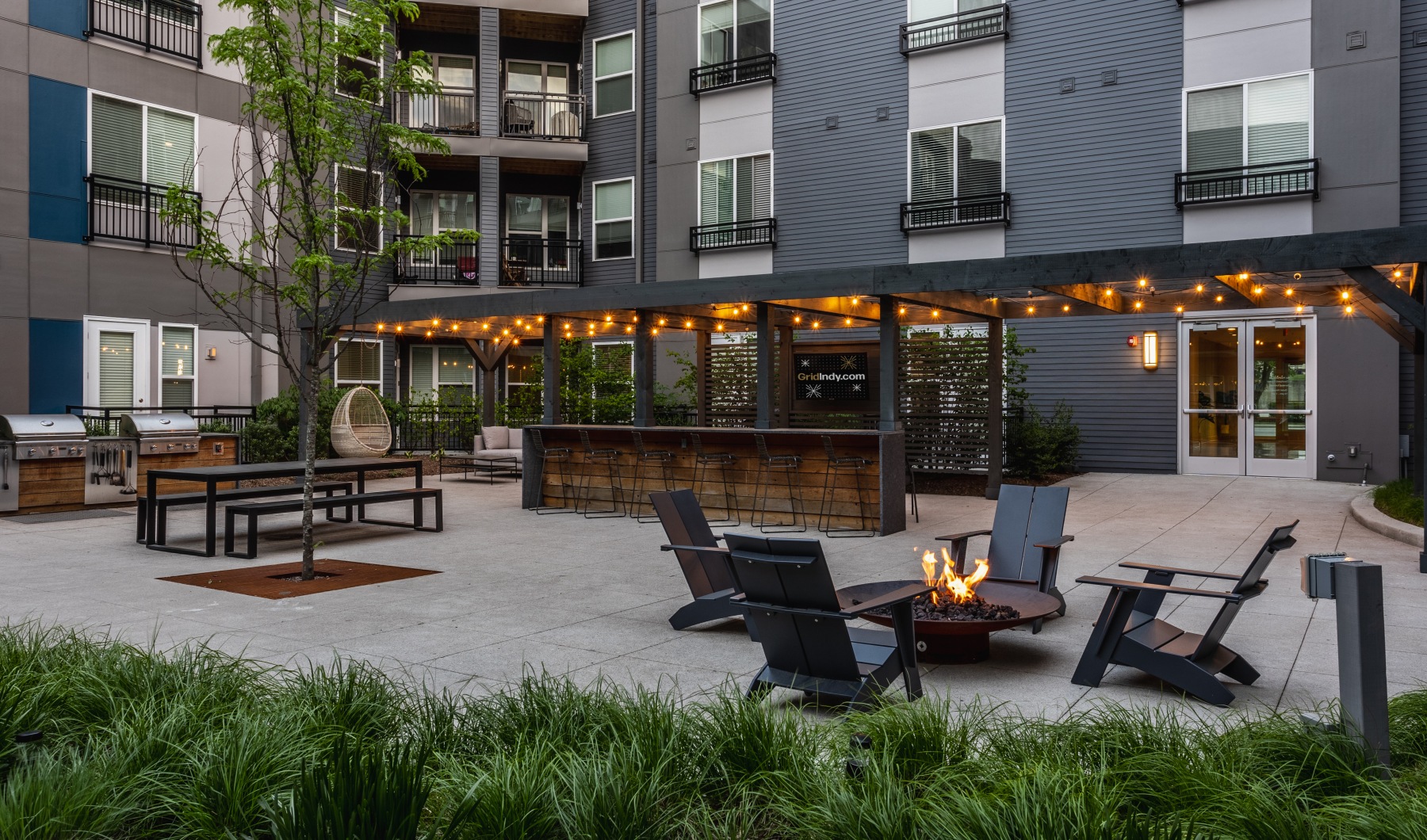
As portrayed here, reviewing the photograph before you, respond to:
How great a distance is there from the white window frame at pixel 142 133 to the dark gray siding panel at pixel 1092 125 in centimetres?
1388

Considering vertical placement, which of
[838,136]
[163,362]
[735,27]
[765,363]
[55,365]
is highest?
[735,27]

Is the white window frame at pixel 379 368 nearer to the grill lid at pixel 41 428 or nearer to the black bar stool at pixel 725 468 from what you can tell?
the grill lid at pixel 41 428

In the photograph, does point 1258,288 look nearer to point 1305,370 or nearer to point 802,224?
point 1305,370

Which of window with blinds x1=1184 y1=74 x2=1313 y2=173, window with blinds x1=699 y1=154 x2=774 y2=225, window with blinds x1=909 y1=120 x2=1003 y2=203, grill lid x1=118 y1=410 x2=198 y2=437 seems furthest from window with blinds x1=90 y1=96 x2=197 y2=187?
window with blinds x1=1184 y1=74 x2=1313 y2=173

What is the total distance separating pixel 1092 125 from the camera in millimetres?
16203

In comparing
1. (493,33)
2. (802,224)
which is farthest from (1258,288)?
(493,33)

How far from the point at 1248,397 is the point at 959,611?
41.6 feet

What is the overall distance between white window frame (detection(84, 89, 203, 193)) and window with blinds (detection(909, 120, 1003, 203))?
12366mm

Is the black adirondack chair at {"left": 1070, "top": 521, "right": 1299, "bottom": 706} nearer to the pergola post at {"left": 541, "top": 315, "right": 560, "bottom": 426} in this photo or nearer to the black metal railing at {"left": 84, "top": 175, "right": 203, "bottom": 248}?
the pergola post at {"left": 541, "top": 315, "right": 560, "bottom": 426}

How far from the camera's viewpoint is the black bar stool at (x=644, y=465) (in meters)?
13.2

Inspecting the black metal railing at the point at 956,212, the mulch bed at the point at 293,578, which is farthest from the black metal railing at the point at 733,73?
the mulch bed at the point at 293,578

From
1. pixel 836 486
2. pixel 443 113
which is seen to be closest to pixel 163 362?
pixel 443 113

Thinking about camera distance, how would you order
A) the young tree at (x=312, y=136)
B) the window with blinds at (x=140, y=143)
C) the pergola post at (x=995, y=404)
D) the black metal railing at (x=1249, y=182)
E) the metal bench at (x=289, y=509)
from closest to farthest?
the young tree at (x=312, y=136), the metal bench at (x=289, y=509), the black metal railing at (x=1249, y=182), the pergola post at (x=995, y=404), the window with blinds at (x=140, y=143)

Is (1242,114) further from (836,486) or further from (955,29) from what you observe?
(836,486)
